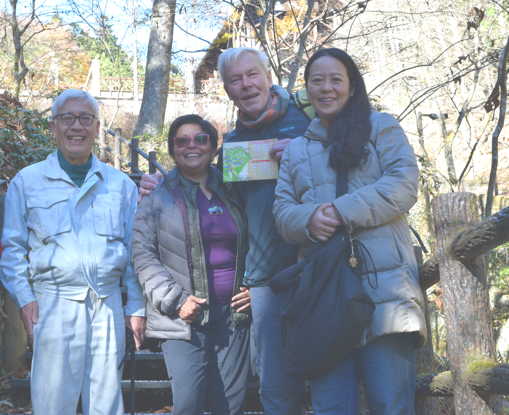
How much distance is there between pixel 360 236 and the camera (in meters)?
2.64

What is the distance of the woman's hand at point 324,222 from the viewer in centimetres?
261

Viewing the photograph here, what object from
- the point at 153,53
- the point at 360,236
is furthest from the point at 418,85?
the point at 360,236

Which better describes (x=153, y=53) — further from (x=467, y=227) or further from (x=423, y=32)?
(x=467, y=227)

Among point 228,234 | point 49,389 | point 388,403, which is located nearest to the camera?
point 388,403

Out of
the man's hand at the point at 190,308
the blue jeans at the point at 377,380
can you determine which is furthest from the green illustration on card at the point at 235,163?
the blue jeans at the point at 377,380

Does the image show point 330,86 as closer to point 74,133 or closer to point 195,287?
point 195,287

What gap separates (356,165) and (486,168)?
42.5 ft

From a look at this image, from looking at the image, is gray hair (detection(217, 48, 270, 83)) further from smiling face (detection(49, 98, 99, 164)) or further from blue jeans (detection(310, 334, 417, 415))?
blue jeans (detection(310, 334, 417, 415))

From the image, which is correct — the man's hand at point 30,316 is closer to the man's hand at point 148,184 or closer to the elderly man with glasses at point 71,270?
the elderly man with glasses at point 71,270

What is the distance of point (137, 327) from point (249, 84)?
51.7 inches

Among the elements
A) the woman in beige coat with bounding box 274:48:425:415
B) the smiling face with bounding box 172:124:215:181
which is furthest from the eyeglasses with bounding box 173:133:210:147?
the woman in beige coat with bounding box 274:48:425:415

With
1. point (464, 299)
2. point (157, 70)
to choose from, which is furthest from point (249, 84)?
point (157, 70)

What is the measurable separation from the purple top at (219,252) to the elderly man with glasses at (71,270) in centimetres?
41

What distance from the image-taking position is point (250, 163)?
3.16 metres
